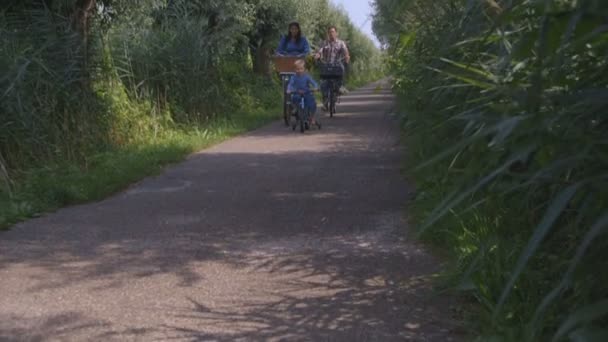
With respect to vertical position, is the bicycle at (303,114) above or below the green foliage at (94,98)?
A: below

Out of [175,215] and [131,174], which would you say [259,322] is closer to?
[175,215]

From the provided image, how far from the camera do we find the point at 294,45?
47.6ft

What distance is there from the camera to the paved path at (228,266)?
4051mm

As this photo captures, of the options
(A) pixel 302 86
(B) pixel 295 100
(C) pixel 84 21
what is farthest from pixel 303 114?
(C) pixel 84 21

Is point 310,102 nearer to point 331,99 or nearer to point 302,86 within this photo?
point 302,86

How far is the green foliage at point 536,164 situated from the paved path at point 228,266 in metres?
0.45

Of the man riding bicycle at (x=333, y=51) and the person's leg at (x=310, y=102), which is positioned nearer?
the person's leg at (x=310, y=102)

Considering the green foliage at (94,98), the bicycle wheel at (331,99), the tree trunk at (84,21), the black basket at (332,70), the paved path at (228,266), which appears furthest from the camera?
the bicycle wheel at (331,99)

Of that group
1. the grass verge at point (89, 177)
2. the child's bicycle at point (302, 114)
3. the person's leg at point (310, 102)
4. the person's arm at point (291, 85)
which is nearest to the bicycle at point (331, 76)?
the person's arm at point (291, 85)

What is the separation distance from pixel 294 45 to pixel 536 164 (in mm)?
11763

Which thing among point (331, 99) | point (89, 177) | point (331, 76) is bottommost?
point (331, 99)

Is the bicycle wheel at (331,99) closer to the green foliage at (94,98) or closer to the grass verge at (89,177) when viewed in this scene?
the green foliage at (94,98)

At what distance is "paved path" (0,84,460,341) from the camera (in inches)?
159

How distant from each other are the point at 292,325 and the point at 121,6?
986 cm
